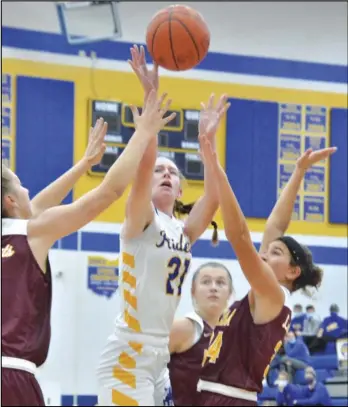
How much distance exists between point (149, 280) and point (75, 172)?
69 centimetres

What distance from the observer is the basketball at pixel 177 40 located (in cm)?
460

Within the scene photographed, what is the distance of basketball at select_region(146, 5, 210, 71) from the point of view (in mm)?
4602

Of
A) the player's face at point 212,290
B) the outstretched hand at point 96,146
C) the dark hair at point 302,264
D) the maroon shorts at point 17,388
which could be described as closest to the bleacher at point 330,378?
the player's face at point 212,290

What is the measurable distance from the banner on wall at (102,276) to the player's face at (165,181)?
6504 millimetres

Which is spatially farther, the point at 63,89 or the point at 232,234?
the point at 63,89

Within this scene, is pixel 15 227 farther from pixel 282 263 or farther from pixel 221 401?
pixel 282 263

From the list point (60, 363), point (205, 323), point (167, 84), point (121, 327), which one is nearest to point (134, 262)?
point (121, 327)

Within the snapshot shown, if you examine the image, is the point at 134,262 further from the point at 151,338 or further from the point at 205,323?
the point at 205,323

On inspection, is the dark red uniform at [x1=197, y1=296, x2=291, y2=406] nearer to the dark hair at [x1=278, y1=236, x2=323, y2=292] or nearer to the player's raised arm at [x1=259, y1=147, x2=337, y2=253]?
the dark hair at [x1=278, y1=236, x2=323, y2=292]

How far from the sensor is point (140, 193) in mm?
4336

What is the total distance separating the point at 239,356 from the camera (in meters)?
4.54

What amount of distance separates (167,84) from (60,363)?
3983mm

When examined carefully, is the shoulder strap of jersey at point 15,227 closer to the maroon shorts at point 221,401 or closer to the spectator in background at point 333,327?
the maroon shorts at point 221,401

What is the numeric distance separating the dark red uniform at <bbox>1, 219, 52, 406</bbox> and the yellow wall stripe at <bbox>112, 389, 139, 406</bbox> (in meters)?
0.76
